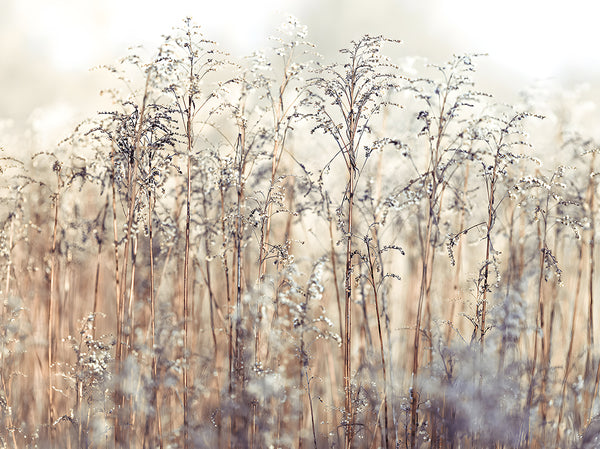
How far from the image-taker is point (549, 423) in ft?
11.5

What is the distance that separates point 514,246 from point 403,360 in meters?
1.23

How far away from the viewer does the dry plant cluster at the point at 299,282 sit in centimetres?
291

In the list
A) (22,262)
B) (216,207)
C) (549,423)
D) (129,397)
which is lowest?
(549,423)

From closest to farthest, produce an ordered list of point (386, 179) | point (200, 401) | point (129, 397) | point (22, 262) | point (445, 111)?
point (445, 111), point (129, 397), point (200, 401), point (386, 179), point (22, 262)

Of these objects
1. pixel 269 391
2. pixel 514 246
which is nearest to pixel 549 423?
pixel 514 246

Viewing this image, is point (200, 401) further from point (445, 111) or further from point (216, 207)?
point (445, 111)

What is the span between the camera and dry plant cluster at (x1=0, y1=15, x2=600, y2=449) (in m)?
2.91

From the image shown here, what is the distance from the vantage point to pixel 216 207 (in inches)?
159

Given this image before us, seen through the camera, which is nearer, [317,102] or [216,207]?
[317,102]

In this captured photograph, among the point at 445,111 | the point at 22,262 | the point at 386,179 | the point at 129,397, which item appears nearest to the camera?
the point at 445,111

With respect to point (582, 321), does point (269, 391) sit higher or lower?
lower

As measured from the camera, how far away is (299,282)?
11.5ft

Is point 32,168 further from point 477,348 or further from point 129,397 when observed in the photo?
point 477,348

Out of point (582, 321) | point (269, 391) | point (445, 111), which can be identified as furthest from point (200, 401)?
point (582, 321)
